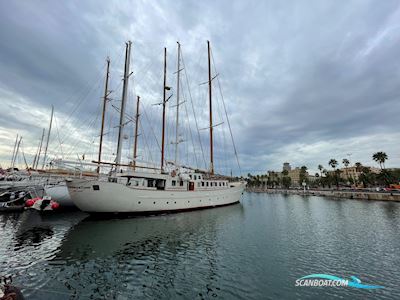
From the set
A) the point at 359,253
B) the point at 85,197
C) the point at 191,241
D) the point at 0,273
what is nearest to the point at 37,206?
the point at 85,197

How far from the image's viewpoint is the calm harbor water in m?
7.71

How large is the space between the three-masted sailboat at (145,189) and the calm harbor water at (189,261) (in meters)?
3.15

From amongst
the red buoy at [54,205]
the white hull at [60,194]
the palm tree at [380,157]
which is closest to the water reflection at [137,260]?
the red buoy at [54,205]

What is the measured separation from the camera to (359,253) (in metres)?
12.3

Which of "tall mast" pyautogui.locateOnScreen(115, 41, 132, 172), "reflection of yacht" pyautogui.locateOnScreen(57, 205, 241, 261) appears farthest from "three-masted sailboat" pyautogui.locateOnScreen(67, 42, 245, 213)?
"reflection of yacht" pyautogui.locateOnScreen(57, 205, 241, 261)

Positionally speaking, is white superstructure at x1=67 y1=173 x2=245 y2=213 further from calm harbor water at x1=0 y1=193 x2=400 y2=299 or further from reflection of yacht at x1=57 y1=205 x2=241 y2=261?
calm harbor water at x1=0 y1=193 x2=400 y2=299

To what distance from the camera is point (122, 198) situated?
A: 21359mm

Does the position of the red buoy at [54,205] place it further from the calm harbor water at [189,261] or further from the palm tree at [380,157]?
the palm tree at [380,157]

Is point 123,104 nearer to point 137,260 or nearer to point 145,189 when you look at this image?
point 145,189

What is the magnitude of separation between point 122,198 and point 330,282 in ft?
63.6

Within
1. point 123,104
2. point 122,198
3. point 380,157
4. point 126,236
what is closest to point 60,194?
point 122,198

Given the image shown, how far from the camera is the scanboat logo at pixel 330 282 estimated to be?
326 inches

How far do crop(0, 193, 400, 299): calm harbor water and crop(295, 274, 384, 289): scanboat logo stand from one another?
32cm

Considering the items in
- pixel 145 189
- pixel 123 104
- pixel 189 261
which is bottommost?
pixel 189 261
